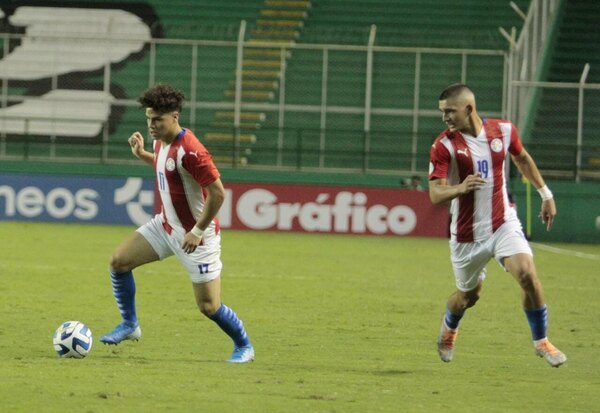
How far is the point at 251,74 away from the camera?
3025 centimetres

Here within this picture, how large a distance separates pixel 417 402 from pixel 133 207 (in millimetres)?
19308

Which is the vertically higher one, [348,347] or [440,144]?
[440,144]

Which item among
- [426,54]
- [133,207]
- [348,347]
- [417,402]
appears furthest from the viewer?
[426,54]

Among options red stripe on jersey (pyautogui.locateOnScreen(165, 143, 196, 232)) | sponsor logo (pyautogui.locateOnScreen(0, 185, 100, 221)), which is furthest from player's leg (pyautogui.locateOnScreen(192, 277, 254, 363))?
sponsor logo (pyautogui.locateOnScreen(0, 185, 100, 221))

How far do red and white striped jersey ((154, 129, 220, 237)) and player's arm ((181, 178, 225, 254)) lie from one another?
7cm

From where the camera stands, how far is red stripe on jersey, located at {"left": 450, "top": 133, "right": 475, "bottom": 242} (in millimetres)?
9898

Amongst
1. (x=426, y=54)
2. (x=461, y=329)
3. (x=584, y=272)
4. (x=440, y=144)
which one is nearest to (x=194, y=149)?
(x=440, y=144)

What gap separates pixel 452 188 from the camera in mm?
9586

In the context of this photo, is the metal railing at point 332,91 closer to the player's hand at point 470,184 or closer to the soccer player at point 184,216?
the soccer player at point 184,216

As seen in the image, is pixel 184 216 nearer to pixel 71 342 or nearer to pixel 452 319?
pixel 71 342

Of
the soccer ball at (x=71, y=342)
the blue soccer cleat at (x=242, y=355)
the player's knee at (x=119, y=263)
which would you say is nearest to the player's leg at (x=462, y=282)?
the blue soccer cleat at (x=242, y=355)

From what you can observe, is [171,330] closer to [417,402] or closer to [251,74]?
[417,402]

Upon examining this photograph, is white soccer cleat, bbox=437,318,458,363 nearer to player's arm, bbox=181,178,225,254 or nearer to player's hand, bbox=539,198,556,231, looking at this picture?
player's hand, bbox=539,198,556,231

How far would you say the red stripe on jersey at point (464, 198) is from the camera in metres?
9.90
